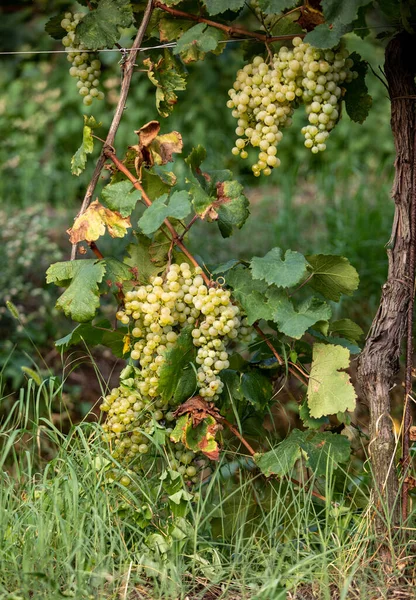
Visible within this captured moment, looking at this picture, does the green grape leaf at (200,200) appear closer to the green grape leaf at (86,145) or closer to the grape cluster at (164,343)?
the grape cluster at (164,343)

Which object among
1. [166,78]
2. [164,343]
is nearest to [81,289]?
[164,343]

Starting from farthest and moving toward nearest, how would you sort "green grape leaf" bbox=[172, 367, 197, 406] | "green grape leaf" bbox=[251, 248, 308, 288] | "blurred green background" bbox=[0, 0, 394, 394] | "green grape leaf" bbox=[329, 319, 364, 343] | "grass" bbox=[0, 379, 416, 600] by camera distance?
"blurred green background" bbox=[0, 0, 394, 394], "green grape leaf" bbox=[329, 319, 364, 343], "green grape leaf" bbox=[172, 367, 197, 406], "green grape leaf" bbox=[251, 248, 308, 288], "grass" bbox=[0, 379, 416, 600]

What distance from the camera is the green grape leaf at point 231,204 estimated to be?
1.75 metres

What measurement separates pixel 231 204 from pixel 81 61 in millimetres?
481

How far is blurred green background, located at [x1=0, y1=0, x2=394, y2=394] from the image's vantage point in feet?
11.2

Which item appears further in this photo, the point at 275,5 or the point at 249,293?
the point at 249,293

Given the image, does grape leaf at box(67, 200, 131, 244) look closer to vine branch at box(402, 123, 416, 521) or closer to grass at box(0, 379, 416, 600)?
grass at box(0, 379, 416, 600)

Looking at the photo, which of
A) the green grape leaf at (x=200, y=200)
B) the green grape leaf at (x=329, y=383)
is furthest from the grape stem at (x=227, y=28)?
the green grape leaf at (x=329, y=383)

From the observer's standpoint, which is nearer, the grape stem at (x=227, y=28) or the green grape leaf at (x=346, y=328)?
the grape stem at (x=227, y=28)

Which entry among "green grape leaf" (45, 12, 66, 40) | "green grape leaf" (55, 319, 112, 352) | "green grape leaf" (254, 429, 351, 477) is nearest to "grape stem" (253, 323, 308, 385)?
"green grape leaf" (254, 429, 351, 477)

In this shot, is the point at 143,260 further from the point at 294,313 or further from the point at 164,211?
the point at 294,313

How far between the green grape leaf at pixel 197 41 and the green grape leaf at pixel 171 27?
0.07 meters

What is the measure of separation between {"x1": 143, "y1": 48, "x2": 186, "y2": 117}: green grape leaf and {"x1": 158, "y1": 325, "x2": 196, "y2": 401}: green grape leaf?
52 cm

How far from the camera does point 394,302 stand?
1759 millimetres
